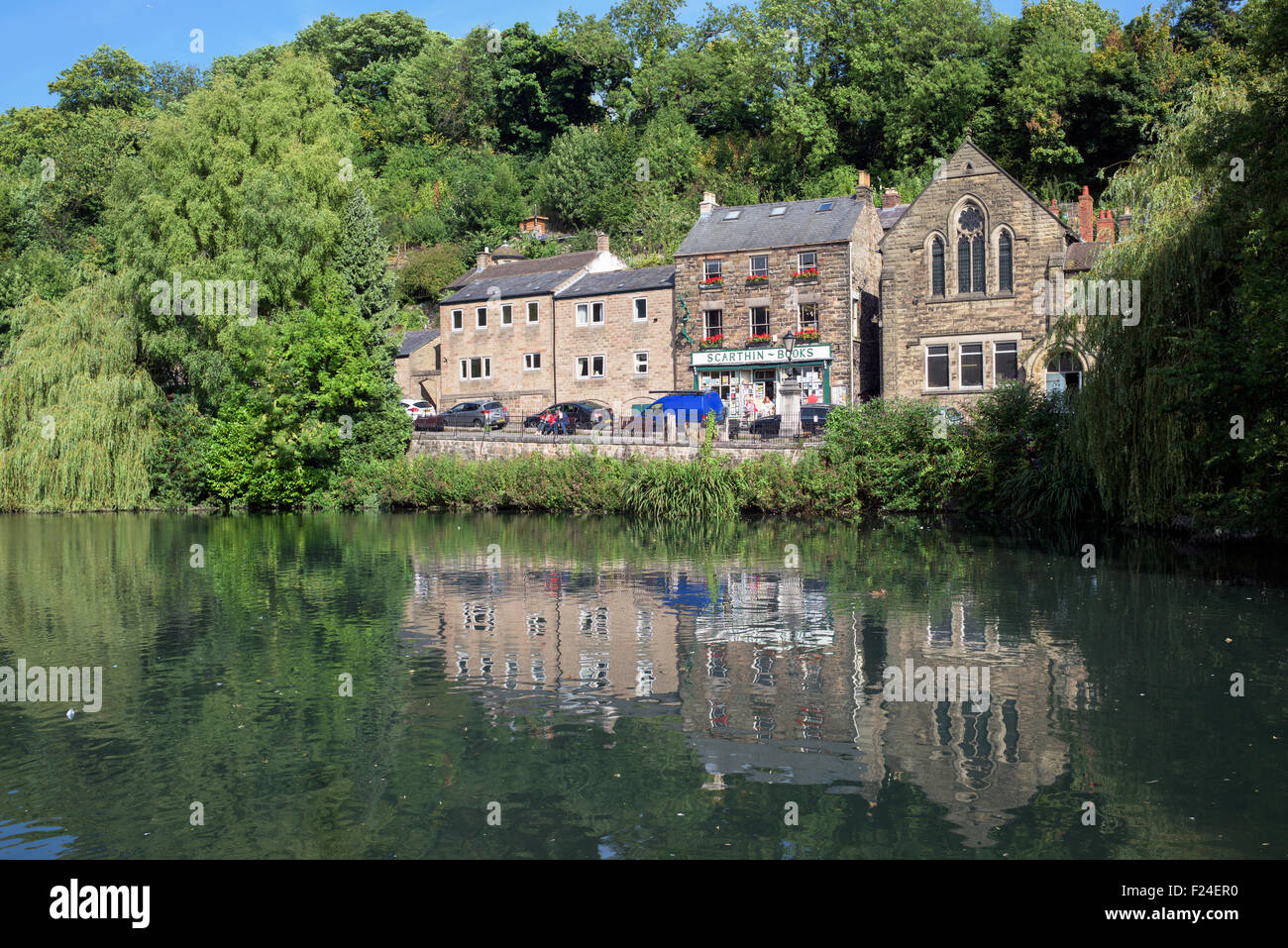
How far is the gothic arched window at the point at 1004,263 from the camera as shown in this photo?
143ft

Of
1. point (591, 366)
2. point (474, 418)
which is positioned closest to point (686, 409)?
point (474, 418)

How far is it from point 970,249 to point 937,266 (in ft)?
4.75

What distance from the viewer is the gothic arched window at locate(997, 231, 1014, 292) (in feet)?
143

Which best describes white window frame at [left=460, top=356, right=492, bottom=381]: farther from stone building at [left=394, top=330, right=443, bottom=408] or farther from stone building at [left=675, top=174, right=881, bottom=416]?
stone building at [left=675, top=174, right=881, bottom=416]

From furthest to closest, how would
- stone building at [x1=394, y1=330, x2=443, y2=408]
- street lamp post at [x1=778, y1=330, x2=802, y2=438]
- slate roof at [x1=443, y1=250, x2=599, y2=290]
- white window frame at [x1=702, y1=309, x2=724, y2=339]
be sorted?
stone building at [x1=394, y1=330, x2=443, y2=408], slate roof at [x1=443, y1=250, x2=599, y2=290], white window frame at [x1=702, y1=309, x2=724, y2=339], street lamp post at [x1=778, y1=330, x2=802, y2=438]

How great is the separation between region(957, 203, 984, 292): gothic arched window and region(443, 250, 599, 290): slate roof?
21.1 metres

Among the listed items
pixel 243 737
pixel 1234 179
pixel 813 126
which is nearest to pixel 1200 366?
pixel 1234 179

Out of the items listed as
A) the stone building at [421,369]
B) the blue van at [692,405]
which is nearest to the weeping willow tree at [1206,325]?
the blue van at [692,405]

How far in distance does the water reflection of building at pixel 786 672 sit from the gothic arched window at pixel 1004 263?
26847mm

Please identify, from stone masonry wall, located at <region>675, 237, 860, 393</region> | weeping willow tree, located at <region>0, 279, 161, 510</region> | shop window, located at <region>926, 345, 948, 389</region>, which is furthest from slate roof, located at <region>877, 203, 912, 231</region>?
weeping willow tree, located at <region>0, 279, 161, 510</region>

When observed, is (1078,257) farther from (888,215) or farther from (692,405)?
(692,405)

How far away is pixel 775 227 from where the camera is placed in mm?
50875

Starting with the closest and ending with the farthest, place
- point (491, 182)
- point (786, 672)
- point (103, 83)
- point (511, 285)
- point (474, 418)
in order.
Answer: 1. point (786, 672)
2. point (474, 418)
3. point (511, 285)
4. point (491, 182)
5. point (103, 83)
